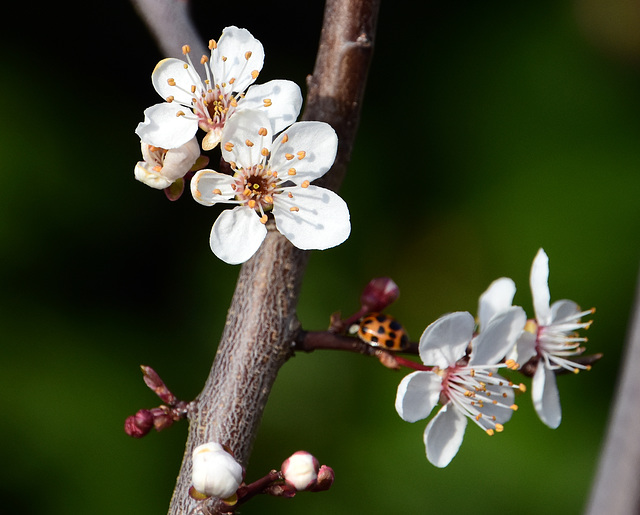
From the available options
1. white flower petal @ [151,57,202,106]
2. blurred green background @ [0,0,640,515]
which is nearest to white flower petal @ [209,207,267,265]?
white flower petal @ [151,57,202,106]

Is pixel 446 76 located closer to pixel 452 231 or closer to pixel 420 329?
pixel 452 231

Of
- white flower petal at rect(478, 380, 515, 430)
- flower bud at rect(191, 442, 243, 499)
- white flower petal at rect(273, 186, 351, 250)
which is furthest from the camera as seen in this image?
white flower petal at rect(478, 380, 515, 430)

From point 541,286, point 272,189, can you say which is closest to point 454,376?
point 541,286

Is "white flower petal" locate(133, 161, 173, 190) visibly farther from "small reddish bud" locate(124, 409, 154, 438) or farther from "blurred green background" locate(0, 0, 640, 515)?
"blurred green background" locate(0, 0, 640, 515)

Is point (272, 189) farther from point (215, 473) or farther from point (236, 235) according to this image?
point (215, 473)

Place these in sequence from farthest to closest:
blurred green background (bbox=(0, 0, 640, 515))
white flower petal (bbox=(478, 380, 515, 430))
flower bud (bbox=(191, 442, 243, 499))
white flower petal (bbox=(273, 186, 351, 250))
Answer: blurred green background (bbox=(0, 0, 640, 515))
white flower petal (bbox=(478, 380, 515, 430))
white flower petal (bbox=(273, 186, 351, 250))
flower bud (bbox=(191, 442, 243, 499))

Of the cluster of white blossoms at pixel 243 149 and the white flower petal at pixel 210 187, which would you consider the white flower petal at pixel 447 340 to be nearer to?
the cluster of white blossoms at pixel 243 149
